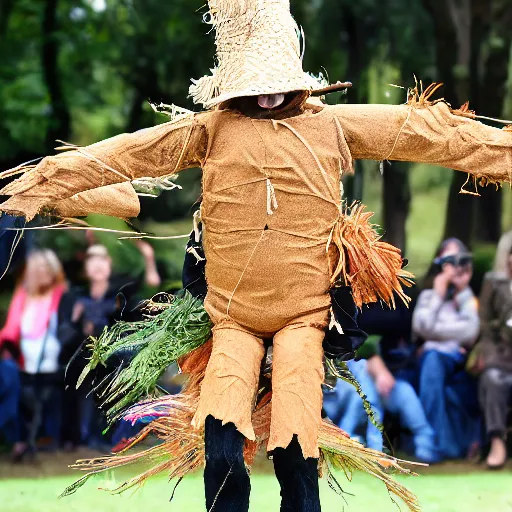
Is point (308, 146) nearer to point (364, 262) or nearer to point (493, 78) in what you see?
point (364, 262)

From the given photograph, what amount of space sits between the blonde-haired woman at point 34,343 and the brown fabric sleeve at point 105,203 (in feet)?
9.56

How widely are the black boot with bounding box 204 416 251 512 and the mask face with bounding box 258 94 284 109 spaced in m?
1.08

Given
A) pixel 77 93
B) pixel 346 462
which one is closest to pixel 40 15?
pixel 77 93

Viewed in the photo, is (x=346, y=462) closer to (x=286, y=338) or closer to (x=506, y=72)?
(x=286, y=338)

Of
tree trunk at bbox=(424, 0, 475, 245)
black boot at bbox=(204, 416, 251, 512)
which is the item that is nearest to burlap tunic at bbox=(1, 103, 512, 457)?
black boot at bbox=(204, 416, 251, 512)

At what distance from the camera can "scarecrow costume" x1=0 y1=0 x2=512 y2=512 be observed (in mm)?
3725

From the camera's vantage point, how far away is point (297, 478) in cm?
364

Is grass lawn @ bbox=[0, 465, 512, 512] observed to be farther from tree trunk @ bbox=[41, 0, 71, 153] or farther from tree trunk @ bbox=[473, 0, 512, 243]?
tree trunk @ bbox=[41, 0, 71, 153]

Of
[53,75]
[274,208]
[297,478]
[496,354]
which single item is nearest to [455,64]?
[496,354]

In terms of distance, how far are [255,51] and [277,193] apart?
503mm

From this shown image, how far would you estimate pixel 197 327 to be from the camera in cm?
408

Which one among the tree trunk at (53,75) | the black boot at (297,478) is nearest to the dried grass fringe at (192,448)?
the black boot at (297,478)

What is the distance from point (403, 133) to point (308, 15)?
4.48 meters

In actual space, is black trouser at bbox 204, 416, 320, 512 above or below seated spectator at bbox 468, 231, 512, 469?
above
